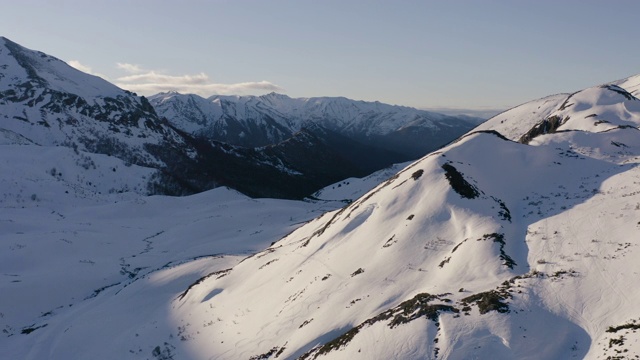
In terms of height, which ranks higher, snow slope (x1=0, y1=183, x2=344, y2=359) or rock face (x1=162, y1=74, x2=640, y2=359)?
rock face (x1=162, y1=74, x2=640, y2=359)

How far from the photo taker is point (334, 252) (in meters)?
30.3

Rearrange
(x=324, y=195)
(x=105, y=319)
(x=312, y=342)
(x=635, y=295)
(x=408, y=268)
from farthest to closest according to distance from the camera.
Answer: (x=324, y=195)
(x=105, y=319)
(x=408, y=268)
(x=312, y=342)
(x=635, y=295)

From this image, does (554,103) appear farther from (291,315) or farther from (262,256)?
(291,315)

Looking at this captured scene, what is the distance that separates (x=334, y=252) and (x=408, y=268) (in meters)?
7.59

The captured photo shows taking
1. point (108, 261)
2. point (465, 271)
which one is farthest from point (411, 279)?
point (108, 261)

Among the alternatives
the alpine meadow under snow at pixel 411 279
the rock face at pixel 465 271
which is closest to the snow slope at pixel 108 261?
the alpine meadow under snow at pixel 411 279

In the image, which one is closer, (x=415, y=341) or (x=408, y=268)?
(x=415, y=341)

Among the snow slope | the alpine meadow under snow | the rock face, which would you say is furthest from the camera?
the snow slope

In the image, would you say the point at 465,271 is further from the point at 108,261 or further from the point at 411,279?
the point at 108,261

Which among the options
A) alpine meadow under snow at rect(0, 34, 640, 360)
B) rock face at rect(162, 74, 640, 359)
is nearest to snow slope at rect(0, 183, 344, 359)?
alpine meadow under snow at rect(0, 34, 640, 360)

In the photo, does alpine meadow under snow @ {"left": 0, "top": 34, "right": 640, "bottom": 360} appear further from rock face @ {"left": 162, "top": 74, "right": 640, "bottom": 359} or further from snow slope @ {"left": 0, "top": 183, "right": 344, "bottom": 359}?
snow slope @ {"left": 0, "top": 183, "right": 344, "bottom": 359}

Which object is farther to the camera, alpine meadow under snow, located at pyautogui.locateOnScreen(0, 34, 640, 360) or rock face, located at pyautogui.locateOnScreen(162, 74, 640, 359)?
alpine meadow under snow, located at pyautogui.locateOnScreen(0, 34, 640, 360)

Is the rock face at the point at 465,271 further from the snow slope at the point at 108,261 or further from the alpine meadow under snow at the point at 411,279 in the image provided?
the snow slope at the point at 108,261

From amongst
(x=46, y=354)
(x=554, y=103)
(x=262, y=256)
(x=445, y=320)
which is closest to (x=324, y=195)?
(x=554, y=103)
